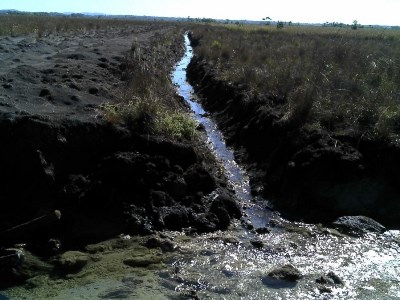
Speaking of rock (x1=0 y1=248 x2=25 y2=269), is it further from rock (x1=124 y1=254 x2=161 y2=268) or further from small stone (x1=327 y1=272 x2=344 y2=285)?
small stone (x1=327 y1=272 x2=344 y2=285)

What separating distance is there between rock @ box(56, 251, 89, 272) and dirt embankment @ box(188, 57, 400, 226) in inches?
162

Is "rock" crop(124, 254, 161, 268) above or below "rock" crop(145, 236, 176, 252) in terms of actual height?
below

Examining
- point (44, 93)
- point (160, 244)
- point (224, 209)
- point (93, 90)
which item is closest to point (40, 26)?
point (93, 90)

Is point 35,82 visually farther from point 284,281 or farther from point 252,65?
point 252,65

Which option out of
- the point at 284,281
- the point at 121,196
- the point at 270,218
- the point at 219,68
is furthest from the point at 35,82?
the point at 219,68

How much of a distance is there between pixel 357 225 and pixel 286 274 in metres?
2.30

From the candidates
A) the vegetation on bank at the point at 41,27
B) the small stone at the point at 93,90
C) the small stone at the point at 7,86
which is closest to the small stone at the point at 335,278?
the small stone at the point at 93,90

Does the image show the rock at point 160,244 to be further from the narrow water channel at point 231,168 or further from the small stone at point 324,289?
the small stone at point 324,289

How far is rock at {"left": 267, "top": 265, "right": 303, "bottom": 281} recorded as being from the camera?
→ 6.34m

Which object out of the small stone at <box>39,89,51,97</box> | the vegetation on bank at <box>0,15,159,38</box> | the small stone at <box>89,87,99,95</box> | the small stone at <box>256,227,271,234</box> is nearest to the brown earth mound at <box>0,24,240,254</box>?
the small stone at <box>39,89,51,97</box>

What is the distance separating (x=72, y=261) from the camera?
21.3ft

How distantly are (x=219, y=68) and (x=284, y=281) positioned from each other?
1590 cm

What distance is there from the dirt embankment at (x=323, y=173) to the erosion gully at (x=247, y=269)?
0.68 meters

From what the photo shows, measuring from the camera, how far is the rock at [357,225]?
7863mm
